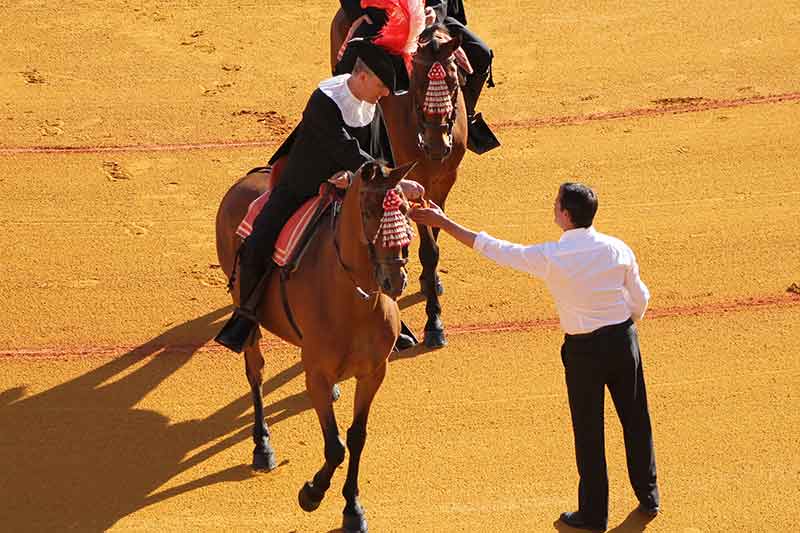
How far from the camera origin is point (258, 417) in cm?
1102

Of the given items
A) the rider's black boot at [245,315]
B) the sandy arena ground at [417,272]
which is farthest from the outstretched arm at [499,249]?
the sandy arena ground at [417,272]

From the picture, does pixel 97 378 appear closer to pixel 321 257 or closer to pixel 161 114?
pixel 321 257

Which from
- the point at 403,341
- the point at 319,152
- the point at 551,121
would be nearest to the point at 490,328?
the point at 403,341

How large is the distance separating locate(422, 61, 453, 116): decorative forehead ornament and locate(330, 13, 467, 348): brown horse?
50mm

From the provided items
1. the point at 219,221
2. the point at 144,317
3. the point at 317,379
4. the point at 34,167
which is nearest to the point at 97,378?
the point at 144,317

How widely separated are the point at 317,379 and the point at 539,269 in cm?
197

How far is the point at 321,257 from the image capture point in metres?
9.66

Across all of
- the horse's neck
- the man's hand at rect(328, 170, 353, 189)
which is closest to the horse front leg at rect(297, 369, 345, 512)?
the horse's neck

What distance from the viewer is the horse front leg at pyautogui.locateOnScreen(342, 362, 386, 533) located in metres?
9.91

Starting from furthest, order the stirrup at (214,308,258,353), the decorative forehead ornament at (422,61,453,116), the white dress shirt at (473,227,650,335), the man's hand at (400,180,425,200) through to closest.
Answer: the decorative forehead ornament at (422,61,453,116)
the stirrup at (214,308,258,353)
the white dress shirt at (473,227,650,335)
the man's hand at (400,180,425,200)

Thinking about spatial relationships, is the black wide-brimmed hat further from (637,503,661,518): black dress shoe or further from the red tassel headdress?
(637,503,661,518): black dress shoe

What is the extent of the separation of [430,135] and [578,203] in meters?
3.60

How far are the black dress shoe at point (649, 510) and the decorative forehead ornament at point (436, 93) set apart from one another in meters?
4.35

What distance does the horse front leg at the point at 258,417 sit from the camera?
10898 mm
